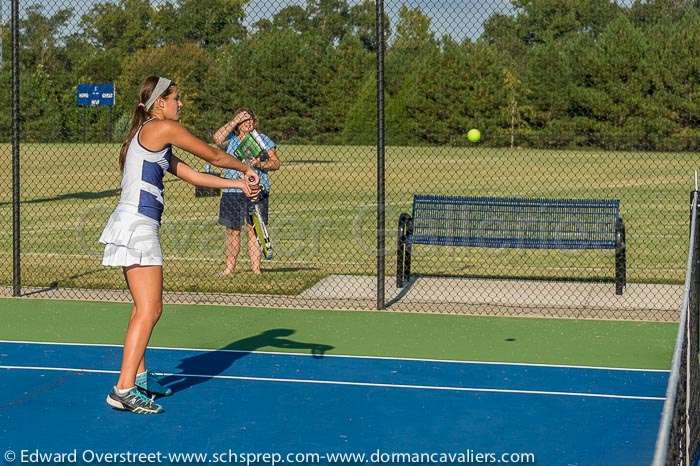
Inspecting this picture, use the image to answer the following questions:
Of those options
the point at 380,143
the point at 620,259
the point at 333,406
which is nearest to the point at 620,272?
the point at 620,259

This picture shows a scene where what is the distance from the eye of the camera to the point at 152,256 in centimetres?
728

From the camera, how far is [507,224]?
12555 mm

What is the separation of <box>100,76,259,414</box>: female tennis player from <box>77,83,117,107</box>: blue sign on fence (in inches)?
1475

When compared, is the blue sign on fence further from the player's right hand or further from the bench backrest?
the player's right hand

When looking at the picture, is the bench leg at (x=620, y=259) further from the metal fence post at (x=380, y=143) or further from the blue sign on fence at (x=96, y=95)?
the blue sign on fence at (x=96, y=95)

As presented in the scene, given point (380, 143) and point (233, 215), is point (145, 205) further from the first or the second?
point (233, 215)

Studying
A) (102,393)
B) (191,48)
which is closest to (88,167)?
(191,48)

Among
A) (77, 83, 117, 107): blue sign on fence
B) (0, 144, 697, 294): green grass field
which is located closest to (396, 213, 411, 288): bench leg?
(0, 144, 697, 294): green grass field

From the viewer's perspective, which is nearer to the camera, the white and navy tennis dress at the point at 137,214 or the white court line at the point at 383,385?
the white and navy tennis dress at the point at 137,214

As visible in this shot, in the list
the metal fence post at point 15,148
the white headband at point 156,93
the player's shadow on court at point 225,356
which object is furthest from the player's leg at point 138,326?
the metal fence post at point 15,148

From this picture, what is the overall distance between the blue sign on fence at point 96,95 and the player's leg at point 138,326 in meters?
37.6

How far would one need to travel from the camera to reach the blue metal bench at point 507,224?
480 inches

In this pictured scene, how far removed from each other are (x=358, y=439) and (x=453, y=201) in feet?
19.3

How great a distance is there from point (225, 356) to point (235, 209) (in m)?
3.53
